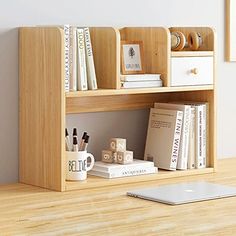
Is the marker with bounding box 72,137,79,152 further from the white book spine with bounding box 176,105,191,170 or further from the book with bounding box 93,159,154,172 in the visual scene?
the white book spine with bounding box 176,105,191,170

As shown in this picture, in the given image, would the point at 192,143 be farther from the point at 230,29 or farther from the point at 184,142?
the point at 230,29

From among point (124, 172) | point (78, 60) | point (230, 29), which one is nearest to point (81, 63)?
point (78, 60)

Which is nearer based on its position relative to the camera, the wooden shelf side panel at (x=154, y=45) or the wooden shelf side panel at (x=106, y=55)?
the wooden shelf side panel at (x=106, y=55)

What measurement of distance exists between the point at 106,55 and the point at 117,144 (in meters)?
0.32

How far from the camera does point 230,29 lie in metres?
3.23

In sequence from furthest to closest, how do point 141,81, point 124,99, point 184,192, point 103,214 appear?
point 124,99
point 141,81
point 184,192
point 103,214

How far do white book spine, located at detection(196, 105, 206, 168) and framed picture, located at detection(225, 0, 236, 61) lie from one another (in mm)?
473

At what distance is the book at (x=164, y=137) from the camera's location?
9.17ft

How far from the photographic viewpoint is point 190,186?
2586 millimetres

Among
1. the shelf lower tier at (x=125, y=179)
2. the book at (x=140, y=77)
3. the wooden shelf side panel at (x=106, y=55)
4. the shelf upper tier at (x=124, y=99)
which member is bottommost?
the shelf lower tier at (x=125, y=179)

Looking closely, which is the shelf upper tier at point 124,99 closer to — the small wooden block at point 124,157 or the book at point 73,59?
the book at point 73,59

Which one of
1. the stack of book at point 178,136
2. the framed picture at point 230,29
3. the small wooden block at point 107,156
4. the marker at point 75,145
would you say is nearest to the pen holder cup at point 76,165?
the marker at point 75,145

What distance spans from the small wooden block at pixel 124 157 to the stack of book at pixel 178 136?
174 mm

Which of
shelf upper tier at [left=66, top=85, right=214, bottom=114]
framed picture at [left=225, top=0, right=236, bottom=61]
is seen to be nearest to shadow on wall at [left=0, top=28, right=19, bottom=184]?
shelf upper tier at [left=66, top=85, right=214, bottom=114]
